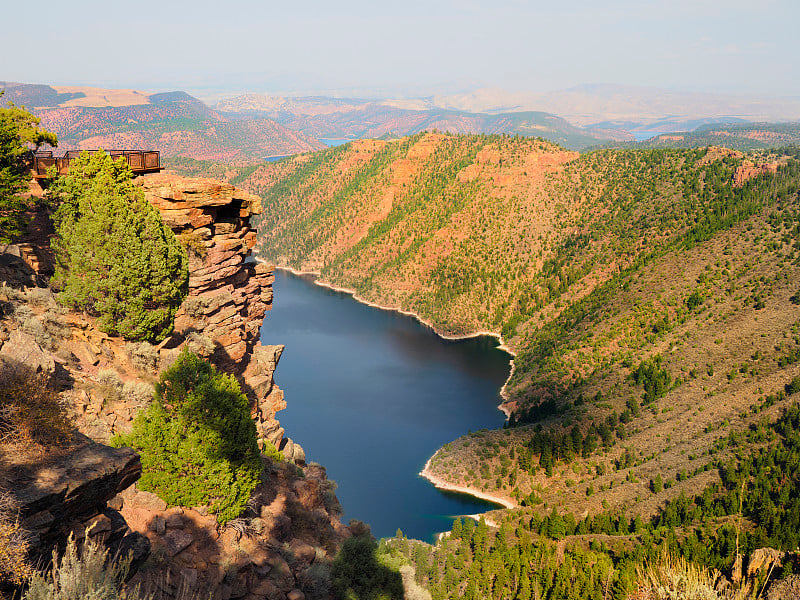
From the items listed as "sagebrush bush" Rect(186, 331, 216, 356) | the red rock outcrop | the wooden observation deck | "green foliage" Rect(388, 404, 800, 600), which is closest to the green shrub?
"sagebrush bush" Rect(186, 331, 216, 356)

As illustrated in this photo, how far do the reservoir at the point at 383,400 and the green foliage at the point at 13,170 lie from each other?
40791mm

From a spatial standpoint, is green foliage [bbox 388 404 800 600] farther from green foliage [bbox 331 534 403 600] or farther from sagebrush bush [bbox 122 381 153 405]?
sagebrush bush [bbox 122 381 153 405]

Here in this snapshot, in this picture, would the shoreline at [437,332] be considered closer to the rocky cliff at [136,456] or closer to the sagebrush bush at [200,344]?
the rocky cliff at [136,456]

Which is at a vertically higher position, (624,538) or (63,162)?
(63,162)

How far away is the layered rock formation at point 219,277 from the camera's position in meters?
32.1

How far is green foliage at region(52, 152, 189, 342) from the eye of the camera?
1056 inches

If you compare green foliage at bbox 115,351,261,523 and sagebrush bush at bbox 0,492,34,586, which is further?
green foliage at bbox 115,351,261,523

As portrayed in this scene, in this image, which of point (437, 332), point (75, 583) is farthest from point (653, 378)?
point (75, 583)

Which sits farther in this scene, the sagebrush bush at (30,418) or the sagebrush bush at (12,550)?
the sagebrush bush at (30,418)

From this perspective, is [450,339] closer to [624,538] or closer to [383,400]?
[383,400]

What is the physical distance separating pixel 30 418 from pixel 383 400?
7097cm

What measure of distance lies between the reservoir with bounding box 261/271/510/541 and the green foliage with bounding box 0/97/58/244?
4079 cm

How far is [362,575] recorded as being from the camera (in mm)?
23625

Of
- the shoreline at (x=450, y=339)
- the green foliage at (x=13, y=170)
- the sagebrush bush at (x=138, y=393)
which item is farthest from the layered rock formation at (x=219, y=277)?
the shoreline at (x=450, y=339)
